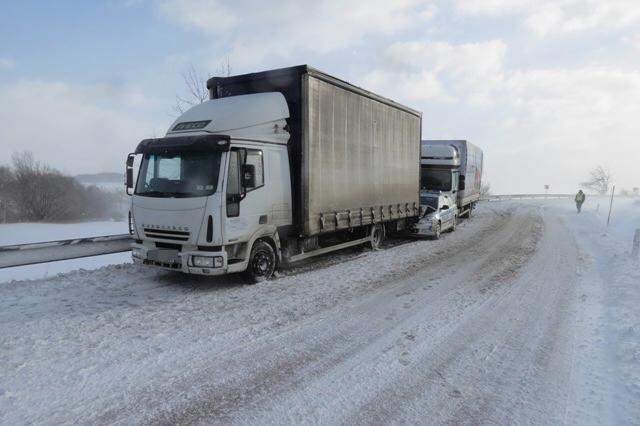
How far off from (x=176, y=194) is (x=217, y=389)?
3904 mm

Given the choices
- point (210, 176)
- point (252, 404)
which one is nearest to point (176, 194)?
point (210, 176)

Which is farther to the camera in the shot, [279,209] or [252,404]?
[279,209]

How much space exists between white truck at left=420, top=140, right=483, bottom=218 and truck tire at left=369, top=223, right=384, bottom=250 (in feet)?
23.4

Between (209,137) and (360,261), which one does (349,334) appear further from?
(360,261)

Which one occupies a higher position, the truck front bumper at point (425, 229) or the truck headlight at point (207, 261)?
the truck headlight at point (207, 261)

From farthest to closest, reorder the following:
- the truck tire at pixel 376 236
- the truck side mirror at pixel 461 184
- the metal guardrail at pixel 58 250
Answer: the truck side mirror at pixel 461 184, the truck tire at pixel 376 236, the metal guardrail at pixel 58 250

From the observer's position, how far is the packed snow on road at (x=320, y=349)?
3.15 meters

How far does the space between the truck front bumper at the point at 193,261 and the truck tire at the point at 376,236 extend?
206 inches

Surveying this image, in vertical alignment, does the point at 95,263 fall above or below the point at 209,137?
below

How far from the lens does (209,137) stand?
21.2 ft

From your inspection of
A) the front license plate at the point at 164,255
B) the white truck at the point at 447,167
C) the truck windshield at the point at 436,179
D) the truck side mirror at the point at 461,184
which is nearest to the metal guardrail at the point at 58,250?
the front license plate at the point at 164,255

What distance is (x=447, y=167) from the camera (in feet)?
60.1

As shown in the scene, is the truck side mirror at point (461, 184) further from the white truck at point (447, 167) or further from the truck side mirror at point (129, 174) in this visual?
the truck side mirror at point (129, 174)

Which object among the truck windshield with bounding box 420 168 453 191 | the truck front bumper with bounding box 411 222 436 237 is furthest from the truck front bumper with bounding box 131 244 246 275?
the truck windshield with bounding box 420 168 453 191
